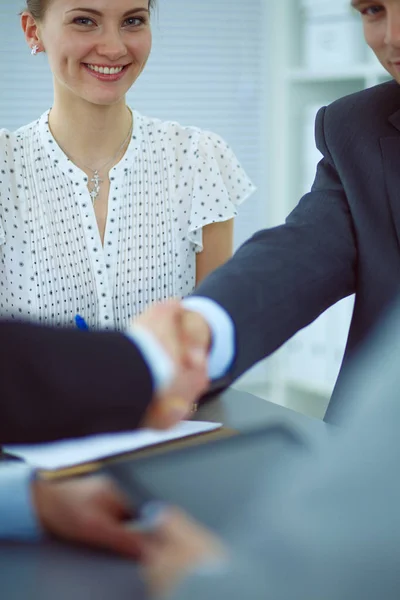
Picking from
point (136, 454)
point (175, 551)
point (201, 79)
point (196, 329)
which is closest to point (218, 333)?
point (196, 329)

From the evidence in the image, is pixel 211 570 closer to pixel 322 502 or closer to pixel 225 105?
pixel 322 502

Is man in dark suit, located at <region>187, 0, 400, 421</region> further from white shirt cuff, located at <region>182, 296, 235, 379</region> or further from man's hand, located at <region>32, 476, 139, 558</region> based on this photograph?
man's hand, located at <region>32, 476, 139, 558</region>

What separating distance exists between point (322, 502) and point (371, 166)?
1031mm

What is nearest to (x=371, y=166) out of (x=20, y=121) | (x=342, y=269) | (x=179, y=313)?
(x=342, y=269)

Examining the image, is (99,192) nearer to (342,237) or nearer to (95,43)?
(95,43)

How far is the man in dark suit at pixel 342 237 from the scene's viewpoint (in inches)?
48.4

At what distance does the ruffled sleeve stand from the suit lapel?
2.52 feet

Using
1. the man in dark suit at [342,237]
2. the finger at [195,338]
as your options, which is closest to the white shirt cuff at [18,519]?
the finger at [195,338]

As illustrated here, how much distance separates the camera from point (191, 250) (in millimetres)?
2217

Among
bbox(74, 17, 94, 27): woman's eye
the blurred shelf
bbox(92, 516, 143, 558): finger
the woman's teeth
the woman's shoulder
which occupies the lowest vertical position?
bbox(92, 516, 143, 558): finger

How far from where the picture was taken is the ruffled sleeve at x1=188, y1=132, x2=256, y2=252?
2.19m

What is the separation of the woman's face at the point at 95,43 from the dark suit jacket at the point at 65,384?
1.36 m

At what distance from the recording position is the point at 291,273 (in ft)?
4.19

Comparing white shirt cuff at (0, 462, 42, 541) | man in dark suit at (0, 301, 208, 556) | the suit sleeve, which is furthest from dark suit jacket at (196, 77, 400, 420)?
white shirt cuff at (0, 462, 42, 541)
